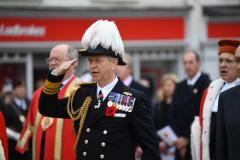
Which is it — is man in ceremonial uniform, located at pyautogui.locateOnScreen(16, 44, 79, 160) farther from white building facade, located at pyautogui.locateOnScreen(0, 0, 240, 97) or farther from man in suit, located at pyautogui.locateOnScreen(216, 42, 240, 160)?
white building facade, located at pyautogui.locateOnScreen(0, 0, 240, 97)

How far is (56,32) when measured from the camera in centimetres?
2048

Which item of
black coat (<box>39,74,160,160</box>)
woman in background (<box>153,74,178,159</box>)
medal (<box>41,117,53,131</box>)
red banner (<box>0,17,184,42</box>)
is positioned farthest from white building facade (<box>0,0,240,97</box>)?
black coat (<box>39,74,160,160</box>)

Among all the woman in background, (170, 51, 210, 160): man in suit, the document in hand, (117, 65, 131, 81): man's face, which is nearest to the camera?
(170, 51, 210, 160): man in suit

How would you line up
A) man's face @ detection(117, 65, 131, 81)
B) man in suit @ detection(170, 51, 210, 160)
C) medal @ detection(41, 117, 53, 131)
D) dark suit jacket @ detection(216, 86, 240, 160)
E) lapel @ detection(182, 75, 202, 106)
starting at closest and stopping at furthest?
dark suit jacket @ detection(216, 86, 240, 160) → medal @ detection(41, 117, 53, 131) → man in suit @ detection(170, 51, 210, 160) → lapel @ detection(182, 75, 202, 106) → man's face @ detection(117, 65, 131, 81)

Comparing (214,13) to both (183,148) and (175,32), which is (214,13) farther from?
(183,148)

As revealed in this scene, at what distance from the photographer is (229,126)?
20.8ft

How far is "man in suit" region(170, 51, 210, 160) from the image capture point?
34.7 ft

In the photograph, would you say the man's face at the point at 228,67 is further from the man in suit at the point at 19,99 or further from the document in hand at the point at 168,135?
the man in suit at the point at 19,99

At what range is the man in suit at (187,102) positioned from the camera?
10.6 metres

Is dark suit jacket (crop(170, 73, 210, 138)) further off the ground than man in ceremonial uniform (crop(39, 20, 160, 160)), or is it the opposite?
man in ceremonial uniform (crop(39, 20, 160, 160))

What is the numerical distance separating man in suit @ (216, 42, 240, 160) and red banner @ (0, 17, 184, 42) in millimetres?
13986

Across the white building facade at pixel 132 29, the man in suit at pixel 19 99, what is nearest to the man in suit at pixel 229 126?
the man in suit at pixel 19 99

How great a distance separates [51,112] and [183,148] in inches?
168

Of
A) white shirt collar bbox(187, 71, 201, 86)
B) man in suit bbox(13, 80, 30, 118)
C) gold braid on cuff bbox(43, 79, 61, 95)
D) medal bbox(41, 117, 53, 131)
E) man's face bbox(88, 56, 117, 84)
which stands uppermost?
man's face bbox(88, 56, 117, 84)
